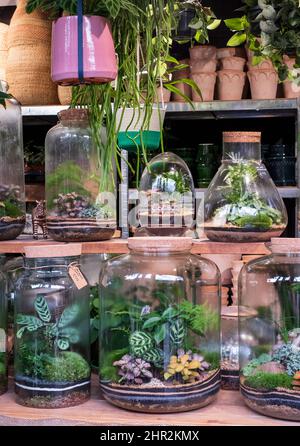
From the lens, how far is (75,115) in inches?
63.7

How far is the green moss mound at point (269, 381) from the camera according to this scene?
128 cm

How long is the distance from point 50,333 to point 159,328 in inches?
9.6

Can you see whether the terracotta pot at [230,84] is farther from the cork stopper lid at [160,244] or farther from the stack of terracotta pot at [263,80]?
the cork stopper lid at [160,244]

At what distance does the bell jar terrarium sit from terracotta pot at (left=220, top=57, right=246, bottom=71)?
1.69m

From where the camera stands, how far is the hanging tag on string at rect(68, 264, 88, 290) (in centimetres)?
140

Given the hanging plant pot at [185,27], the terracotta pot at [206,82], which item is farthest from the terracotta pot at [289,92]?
the hanging plant pot at [185,27]

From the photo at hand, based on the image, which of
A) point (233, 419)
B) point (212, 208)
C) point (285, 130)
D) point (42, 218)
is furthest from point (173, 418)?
point (285, 130)

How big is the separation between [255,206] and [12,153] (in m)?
0.70

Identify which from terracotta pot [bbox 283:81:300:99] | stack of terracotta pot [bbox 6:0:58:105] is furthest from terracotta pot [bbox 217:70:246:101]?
stack of terracotta pot [bbox 6:0:58:105]

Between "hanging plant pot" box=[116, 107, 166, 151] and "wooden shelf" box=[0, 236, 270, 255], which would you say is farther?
"hanging plant pot" box=[116, 107, 166, 151]

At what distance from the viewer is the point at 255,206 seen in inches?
57.5

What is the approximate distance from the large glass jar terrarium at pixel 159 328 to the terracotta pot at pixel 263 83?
2.01 metres

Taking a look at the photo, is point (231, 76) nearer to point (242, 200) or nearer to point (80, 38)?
point (242, 200)

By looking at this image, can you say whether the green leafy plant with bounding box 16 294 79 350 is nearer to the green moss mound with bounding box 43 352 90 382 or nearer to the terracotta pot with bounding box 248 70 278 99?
the green moss mound with bounding box 43 352 90 382
